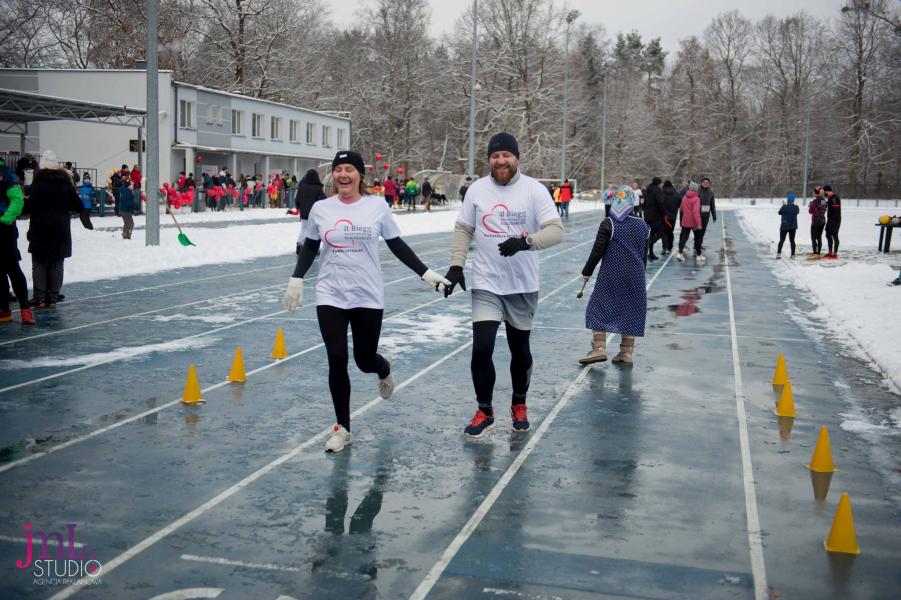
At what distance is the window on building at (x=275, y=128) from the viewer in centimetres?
5526

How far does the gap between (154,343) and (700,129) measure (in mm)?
91642

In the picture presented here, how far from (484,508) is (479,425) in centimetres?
157

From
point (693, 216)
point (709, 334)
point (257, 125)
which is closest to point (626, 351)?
point (709, 334)

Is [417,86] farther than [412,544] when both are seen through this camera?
Yes

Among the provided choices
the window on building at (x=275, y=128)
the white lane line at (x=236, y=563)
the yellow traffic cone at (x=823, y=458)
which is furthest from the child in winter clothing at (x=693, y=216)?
the window on building at (x=275, y=128)

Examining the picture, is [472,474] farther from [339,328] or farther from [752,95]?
[752,95]

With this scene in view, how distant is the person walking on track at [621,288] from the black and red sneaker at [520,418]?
9.72 feet

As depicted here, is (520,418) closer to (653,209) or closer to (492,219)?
(492,219)

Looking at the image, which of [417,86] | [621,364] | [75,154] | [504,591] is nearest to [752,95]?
[417,86]

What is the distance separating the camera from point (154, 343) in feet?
35.2

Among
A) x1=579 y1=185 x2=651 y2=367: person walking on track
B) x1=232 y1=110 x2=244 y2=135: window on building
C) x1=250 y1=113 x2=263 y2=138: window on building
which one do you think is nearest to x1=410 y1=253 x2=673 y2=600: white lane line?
x1=579 y1=185 x2=651 y2=367: person walking on track

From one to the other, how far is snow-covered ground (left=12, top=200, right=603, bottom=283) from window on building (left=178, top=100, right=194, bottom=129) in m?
9.78

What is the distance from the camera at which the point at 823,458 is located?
638 centimetres

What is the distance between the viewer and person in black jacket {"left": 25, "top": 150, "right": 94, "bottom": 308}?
1254cm
